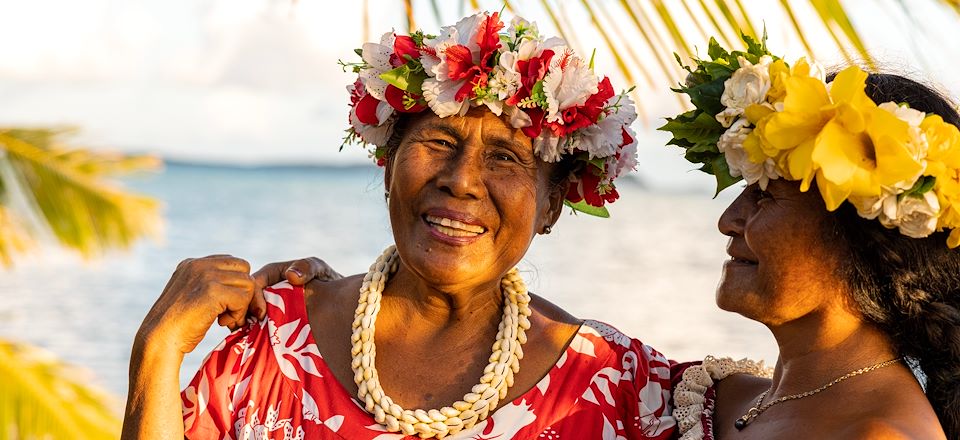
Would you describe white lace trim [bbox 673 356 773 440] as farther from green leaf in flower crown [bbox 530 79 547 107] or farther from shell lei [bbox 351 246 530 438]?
green leaf in flower crown [bbox 530 79 547 107]

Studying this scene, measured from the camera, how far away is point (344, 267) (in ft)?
61.8

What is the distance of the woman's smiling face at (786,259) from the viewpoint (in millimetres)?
2789

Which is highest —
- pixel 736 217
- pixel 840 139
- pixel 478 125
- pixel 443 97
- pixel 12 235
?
pixel 12 235

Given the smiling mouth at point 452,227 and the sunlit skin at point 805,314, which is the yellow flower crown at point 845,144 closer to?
the sunlit skin at point 805,314

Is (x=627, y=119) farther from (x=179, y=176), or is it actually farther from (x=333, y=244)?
(x=179, y=176)

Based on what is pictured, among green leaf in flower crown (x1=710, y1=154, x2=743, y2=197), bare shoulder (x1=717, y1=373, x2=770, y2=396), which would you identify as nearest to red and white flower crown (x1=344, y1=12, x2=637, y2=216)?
green leaf in flower crown (x1=710, y1=154, x2=743, y2=197)

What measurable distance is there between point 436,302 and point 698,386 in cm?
72

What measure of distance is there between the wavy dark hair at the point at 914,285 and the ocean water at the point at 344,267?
41 centimetres

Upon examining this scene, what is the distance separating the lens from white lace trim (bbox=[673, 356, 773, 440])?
3.11 metres

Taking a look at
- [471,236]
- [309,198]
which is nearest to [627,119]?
[471,236]

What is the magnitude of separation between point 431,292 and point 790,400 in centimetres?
99

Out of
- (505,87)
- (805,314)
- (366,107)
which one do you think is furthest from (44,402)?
(805,314)

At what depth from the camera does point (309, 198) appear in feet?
112

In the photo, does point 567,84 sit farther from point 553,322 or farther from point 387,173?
point 553,322
